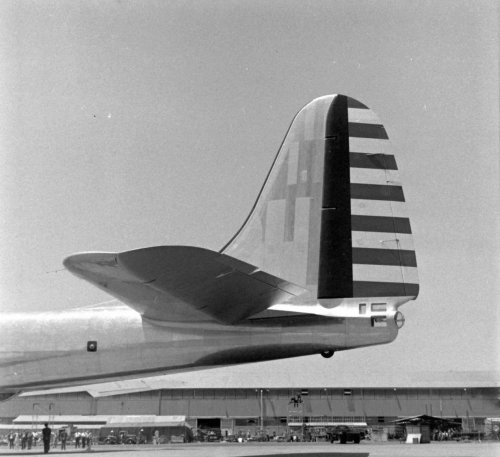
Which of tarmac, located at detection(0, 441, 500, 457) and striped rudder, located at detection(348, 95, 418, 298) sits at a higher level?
striped rudder, located at detection(348, 95, 418, 298)

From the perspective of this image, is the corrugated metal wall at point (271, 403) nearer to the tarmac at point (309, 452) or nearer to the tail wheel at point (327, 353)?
the tarmac at point (309, 452)

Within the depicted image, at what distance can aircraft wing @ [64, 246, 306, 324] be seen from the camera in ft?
27.5

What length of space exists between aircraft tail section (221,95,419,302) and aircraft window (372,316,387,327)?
0.49 m

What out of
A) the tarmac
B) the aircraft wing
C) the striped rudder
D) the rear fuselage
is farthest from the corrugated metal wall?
the striped rudder

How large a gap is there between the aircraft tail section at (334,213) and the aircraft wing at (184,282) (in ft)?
3.64

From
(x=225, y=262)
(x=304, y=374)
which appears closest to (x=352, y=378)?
(x=304, y=374)

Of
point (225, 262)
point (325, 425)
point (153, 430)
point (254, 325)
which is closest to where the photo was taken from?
point (225, 262)

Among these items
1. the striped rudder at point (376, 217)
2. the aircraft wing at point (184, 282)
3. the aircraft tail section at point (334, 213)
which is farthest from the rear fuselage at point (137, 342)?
the striped rudder at point (376, 217)

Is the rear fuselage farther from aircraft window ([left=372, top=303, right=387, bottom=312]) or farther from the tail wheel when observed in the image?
aircraft window ([left=372, top=303, right=387, bottom=312])

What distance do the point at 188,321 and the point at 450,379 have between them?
38178 millimetres

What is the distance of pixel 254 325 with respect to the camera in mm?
12086

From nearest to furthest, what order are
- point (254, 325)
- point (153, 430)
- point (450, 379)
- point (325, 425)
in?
point (254, 325) < point (153, 430) < point (325, 425) < point (450, 379)

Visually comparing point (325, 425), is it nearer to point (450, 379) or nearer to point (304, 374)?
point (304, 374)

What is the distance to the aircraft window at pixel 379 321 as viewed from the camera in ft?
37.9
